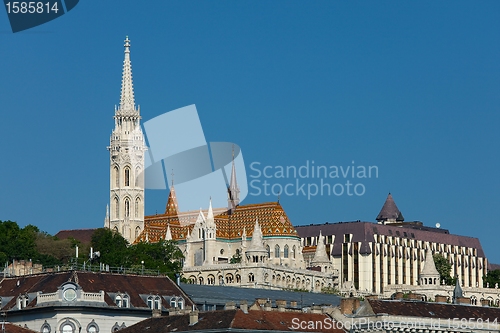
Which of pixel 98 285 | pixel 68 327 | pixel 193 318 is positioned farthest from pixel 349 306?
pixel 68 327

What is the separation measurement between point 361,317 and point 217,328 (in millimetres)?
16626

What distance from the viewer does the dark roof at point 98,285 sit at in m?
127

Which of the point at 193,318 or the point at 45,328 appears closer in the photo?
the point at 193,318

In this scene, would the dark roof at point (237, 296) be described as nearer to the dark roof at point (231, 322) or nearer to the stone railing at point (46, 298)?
the stone railing at point (46, 298)

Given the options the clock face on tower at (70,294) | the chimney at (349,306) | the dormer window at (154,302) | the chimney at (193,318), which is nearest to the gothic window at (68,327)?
the clock face on tower at (70,294)

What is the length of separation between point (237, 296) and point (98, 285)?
84.5ft

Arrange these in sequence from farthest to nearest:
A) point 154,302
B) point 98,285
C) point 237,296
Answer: point 237,296, point 154,302, point 98,285

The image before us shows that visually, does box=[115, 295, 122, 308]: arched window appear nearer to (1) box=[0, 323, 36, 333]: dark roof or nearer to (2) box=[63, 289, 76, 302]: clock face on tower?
(2) box=[63, 289, 76, 302]: clock face on tower

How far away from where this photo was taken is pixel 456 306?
13488cm

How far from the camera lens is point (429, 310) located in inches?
5162

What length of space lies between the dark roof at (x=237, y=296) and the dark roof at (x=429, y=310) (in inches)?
607

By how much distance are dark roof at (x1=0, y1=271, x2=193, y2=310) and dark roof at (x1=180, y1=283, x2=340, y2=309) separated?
5006 millimetres

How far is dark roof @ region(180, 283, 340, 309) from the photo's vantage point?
467ft

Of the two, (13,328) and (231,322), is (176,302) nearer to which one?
(13,328)
